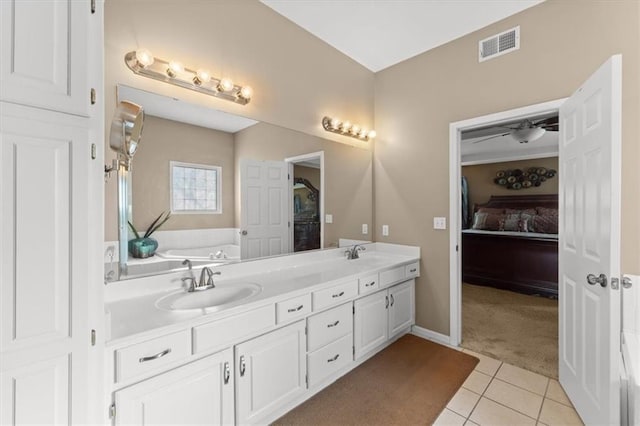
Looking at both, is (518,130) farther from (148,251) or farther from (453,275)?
(148,251)

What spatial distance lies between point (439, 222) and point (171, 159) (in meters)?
2.37

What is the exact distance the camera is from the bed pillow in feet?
18.2

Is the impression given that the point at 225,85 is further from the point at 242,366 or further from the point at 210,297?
the point at 242,366

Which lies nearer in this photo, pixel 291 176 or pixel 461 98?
pixel 291 176

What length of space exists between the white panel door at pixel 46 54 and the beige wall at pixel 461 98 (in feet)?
8.80

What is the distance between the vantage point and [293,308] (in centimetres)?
179

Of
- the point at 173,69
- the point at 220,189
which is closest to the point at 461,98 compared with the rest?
the point at 220,189

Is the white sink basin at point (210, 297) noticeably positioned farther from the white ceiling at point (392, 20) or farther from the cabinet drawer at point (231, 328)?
the white ceiling at point (392, 20)

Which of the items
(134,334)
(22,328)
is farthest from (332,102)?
(22,328)

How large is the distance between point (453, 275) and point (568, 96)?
1671 millimetres

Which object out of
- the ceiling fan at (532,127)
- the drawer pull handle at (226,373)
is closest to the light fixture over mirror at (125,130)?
the drawer pull handle at (226,373)

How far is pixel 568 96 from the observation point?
2.12 m

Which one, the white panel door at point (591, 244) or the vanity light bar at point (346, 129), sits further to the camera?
the vanity light bar at point (346, 129)

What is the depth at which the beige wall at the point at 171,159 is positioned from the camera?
171 centimetres
